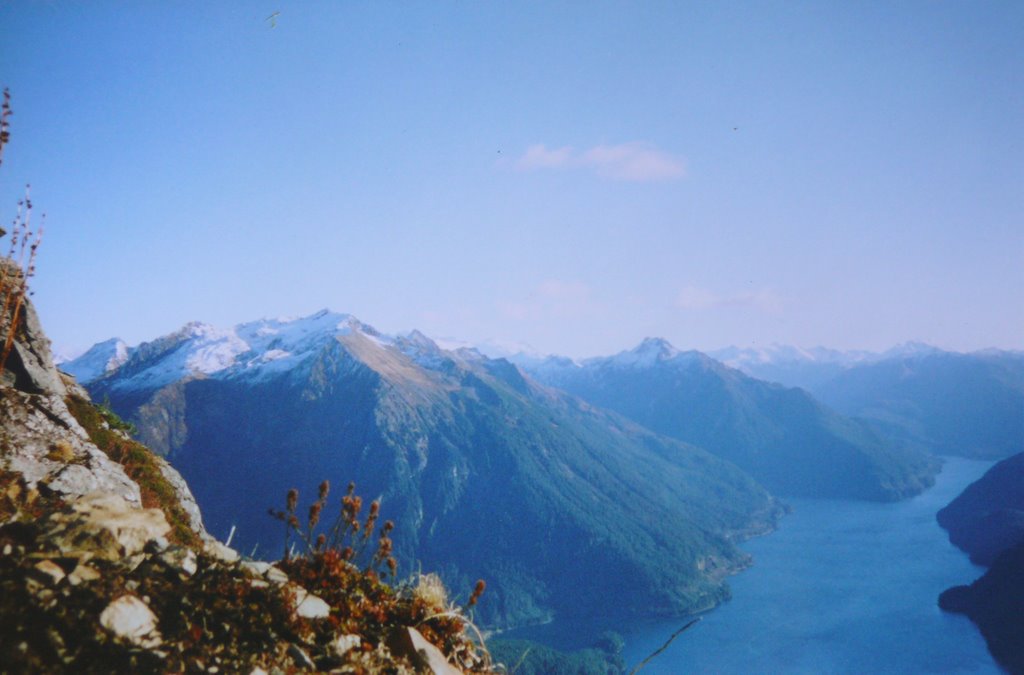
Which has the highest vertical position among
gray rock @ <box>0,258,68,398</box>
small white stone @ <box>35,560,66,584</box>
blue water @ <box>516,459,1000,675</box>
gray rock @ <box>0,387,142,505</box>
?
small white stone @ <box>35,560,66,584</box>

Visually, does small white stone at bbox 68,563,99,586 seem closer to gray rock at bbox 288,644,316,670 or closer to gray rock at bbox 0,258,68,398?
gray rock at bbox 288,644,316,670

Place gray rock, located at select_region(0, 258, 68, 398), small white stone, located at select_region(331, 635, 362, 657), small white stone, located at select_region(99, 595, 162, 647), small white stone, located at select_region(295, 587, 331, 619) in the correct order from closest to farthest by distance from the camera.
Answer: small white stone, located at select_region(99, 595, 162, 647) → small white stone, located at select_region(331, 635, 362, 657) → small white stone, located at select_region(295, 587, 331, 619) → gray rock, located at select_region(0, 258, 68, 398)

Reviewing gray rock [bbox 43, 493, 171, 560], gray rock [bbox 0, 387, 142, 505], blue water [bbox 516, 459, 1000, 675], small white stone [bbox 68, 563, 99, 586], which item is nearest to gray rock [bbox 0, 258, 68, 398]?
gray rock [bbox 0, 387, 142, 505]

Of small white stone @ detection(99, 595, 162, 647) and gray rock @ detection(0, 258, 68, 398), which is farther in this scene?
gray rock @ detection(0, 258, 68, 398)

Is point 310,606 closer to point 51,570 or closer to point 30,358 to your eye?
point 51,570

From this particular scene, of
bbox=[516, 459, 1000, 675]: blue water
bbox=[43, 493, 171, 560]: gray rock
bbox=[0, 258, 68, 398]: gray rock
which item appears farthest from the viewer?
bbox=[516, 459, 1000, 675]: blue water

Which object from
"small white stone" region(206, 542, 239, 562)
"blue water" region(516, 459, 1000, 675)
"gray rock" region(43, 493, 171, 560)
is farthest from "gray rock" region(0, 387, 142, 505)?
"blue water" region(516, 459, 1000, 675)

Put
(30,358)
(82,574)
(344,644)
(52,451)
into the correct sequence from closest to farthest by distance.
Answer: (82,574), (344,644), (52,451), (30,358)

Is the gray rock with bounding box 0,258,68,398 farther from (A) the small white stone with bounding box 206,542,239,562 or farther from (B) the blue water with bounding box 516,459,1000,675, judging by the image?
(B) the blue water with bounding box 516,459,1000,675

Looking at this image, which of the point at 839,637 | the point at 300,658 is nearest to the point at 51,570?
the point at 300,658

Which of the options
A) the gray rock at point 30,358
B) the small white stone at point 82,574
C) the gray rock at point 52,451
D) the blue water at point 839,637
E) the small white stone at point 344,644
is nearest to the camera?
the small white stone at point 82,574

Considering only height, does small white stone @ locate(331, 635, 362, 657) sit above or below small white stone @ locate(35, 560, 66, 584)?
below

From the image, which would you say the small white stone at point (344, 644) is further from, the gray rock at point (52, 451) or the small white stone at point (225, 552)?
the gray rock at point (52, 451)

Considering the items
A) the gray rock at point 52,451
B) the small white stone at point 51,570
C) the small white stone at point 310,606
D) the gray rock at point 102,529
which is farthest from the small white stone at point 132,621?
the gray rock at point 52,451
